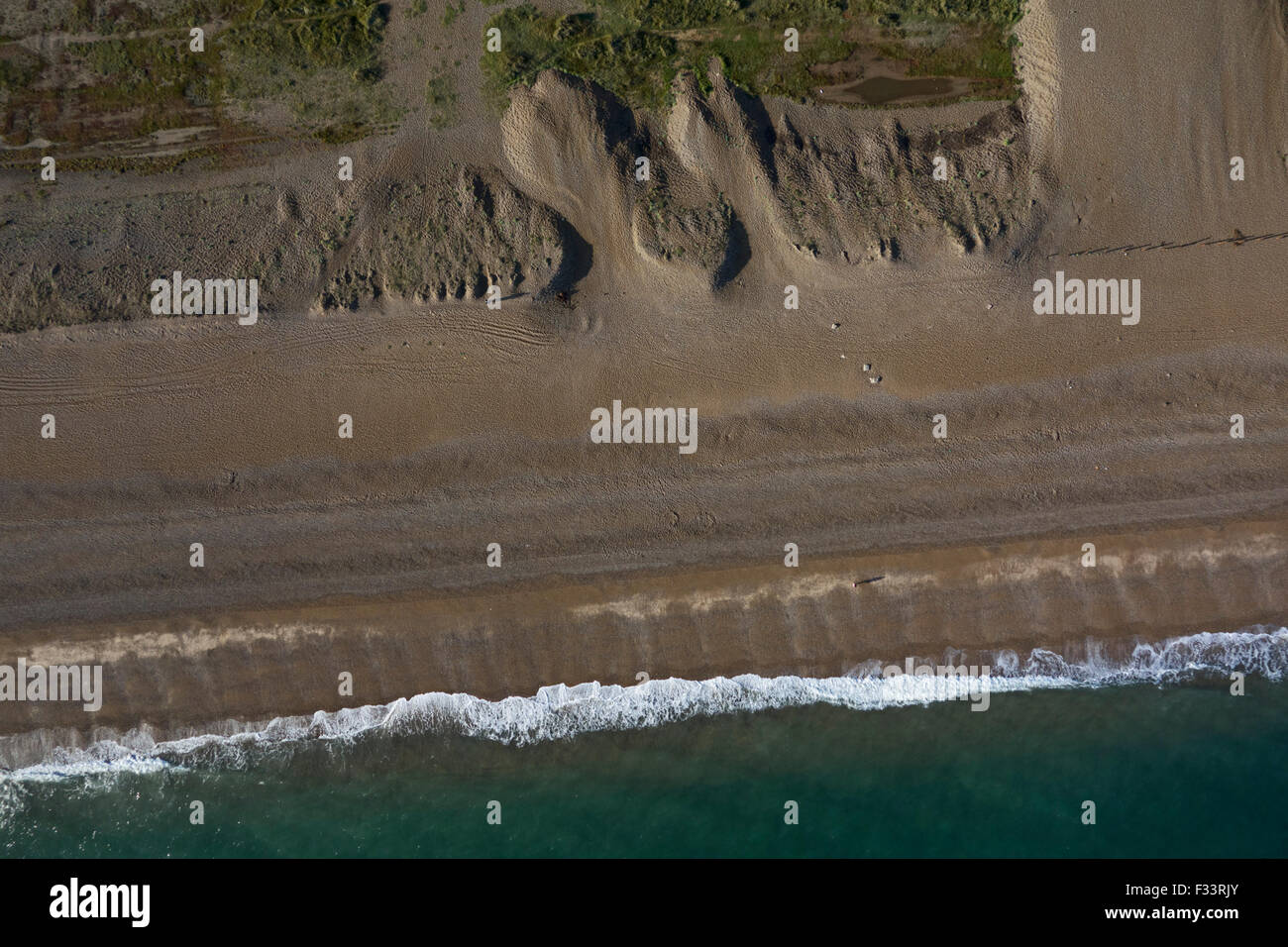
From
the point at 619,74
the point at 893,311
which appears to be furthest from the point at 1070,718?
the point at 619,74

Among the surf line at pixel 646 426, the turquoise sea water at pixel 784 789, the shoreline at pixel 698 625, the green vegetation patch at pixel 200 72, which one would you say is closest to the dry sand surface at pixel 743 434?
the shoreline at pixel 698 625

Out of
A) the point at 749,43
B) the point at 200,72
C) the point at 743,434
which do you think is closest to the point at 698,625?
the point at 743,434

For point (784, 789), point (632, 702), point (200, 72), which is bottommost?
point (784, 789)

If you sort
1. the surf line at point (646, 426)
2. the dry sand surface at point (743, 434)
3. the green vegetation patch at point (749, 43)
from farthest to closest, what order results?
the green vegetation patch at point (749, 43), the surf line at point (646, 426), the dry sand surface at point (743, 434)

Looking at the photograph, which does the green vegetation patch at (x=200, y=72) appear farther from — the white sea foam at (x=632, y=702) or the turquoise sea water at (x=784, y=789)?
the turquoise sea water at (x=784, y=789)

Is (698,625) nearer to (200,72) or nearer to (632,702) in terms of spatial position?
(632,702)

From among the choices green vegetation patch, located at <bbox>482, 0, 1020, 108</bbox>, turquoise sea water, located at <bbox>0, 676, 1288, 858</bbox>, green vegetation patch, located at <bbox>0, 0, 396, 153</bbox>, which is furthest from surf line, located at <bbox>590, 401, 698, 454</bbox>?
green vegetation patch, located at <bbox>0, 0, 396, 153</bbox>

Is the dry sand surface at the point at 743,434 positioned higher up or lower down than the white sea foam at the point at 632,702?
higher up
